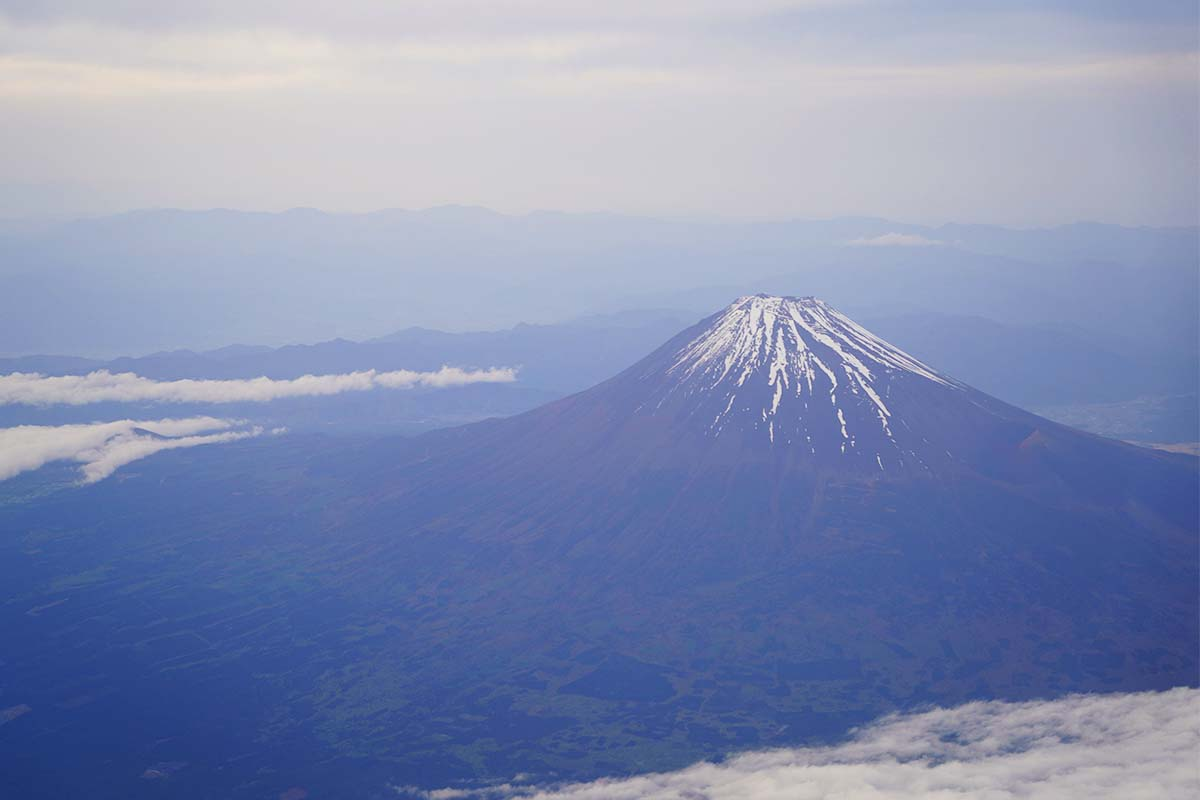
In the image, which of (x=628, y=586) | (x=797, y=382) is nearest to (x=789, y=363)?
(x=797, y=382)

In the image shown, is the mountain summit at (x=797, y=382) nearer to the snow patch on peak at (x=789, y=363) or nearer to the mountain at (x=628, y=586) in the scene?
the snow patch on peak at (x=789, y=363)

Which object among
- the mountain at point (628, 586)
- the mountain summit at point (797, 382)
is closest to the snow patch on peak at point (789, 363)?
the mountain summit at point (797, 382)

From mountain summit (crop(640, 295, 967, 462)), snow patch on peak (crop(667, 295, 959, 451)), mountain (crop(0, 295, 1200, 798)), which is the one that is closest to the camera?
mountain (crop(0, 295, 1200, 798))

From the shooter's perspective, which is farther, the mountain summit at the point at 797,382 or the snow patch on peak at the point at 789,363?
the snow patch on peak at the point at 789,363

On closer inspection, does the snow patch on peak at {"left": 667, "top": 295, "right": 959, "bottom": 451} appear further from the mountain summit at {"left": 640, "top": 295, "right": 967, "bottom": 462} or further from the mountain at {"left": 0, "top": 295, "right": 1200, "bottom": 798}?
the mountain at {"left": 0, "top": 295, "right": 1200, "bottom": 798}

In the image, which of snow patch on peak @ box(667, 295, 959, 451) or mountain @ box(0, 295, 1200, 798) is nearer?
mountain @ box(0, 295, 1200, 798)

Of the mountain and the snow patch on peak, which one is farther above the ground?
the snow patch on peak

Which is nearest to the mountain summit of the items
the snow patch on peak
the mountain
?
the snow patch on peak

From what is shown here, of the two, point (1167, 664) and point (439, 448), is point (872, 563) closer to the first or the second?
point (1167, 664)

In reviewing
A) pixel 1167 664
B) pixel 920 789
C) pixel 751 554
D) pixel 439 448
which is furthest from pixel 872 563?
pixel 439 448
